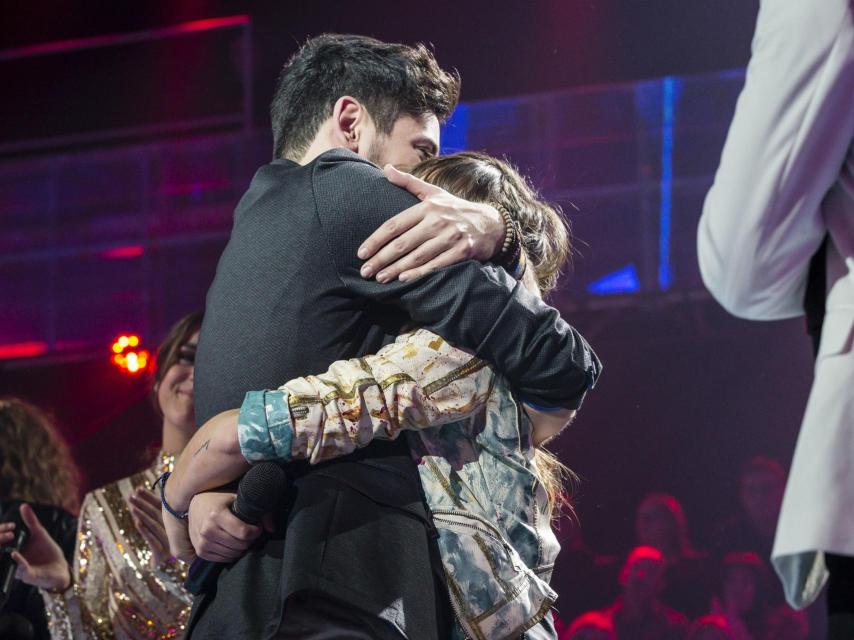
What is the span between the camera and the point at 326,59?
6.80 ft

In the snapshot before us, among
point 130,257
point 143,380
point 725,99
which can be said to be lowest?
point 143,380

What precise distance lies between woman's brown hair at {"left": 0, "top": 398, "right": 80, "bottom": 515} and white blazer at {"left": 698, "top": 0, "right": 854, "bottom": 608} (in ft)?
10.6

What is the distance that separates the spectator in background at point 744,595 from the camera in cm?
415

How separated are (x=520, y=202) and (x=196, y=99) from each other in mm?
3058

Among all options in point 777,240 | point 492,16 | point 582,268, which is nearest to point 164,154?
point 492,16

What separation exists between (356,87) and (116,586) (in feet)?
5.73

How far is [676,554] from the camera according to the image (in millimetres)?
4168

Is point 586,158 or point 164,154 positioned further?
point 164,154

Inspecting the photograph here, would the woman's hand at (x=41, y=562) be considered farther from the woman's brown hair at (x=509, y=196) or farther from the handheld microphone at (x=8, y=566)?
the woman's brown hair at (x=509, y=196)

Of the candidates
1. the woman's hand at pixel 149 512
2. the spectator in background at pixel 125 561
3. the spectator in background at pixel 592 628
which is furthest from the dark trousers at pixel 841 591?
the spectator in background at pixel 592 628

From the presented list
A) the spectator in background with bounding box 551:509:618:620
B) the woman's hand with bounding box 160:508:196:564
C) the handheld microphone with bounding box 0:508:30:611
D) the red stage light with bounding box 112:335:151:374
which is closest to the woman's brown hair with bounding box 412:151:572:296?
the woman's hand with bounding box 160:508:196:564

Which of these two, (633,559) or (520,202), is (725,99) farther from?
(520,202)

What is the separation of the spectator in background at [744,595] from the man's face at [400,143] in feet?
8.99

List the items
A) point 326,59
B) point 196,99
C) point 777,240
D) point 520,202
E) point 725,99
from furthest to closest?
1. point 196,99
2. point 725,99
3. point 326,59
4. point 520,202
5. point 777,240
